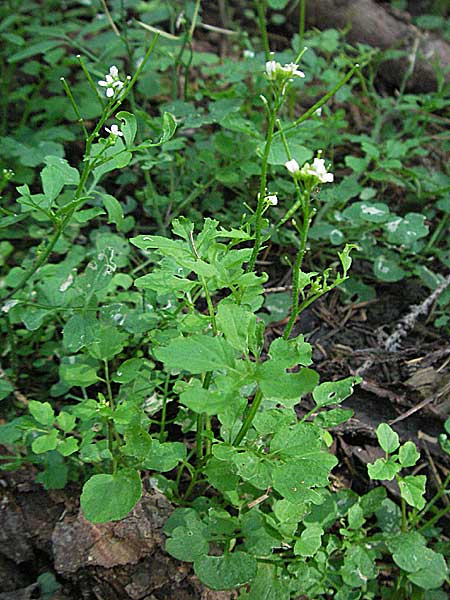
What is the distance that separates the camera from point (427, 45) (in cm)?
323

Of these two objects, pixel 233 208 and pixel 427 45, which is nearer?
pixel 233 208

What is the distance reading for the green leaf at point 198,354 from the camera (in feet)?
3.56

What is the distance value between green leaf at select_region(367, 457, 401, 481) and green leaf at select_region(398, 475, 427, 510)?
2.4 inches

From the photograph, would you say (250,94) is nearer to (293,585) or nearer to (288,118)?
(288,118)

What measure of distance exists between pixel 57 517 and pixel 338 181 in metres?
1.78

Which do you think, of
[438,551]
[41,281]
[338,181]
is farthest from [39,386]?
[338,181]

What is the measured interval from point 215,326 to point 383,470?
0.56 meters

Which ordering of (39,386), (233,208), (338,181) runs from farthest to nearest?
(338,181) → (233,208) → (39,386)

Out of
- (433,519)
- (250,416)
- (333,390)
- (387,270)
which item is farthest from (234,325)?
(387,270)

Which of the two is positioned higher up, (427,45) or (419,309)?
(427,45)

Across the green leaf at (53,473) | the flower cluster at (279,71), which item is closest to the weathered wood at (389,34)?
the flower cluster at (279,71)

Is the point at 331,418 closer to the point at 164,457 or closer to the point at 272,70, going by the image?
the point at 164,457

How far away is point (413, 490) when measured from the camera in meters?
1.51

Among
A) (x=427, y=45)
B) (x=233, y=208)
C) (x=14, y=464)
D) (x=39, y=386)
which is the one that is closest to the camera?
(x=14, y=464)
